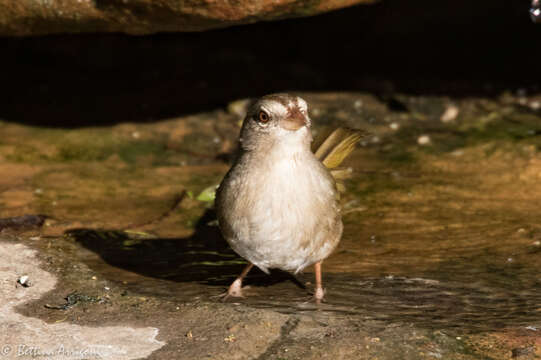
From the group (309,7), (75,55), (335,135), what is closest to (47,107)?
(75,55)

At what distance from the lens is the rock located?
18.6 ft

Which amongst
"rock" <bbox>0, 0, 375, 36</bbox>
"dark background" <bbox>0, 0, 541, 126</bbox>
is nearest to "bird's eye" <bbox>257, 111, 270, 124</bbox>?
"rock" <bbox>0, 0, 375, 36</bbox>

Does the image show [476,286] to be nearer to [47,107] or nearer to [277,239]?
[277,239]

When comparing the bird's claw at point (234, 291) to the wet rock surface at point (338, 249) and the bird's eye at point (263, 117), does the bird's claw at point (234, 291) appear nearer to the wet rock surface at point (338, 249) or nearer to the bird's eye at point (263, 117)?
the wet rock surface at point (338, 249)

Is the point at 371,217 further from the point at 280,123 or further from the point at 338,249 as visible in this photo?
the point at 280,123

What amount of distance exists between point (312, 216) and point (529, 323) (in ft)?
3.61

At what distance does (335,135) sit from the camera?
4871mm

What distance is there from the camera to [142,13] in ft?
19.1

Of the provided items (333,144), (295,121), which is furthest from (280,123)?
(333,144)

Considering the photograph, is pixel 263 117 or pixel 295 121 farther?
pixel 263 117

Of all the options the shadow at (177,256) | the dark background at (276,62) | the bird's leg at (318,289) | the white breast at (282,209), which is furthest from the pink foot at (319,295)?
the dark background at (276,62)

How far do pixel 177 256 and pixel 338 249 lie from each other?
3.30 ft

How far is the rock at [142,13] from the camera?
5.67 metres

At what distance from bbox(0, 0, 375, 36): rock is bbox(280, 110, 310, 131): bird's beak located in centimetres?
200
